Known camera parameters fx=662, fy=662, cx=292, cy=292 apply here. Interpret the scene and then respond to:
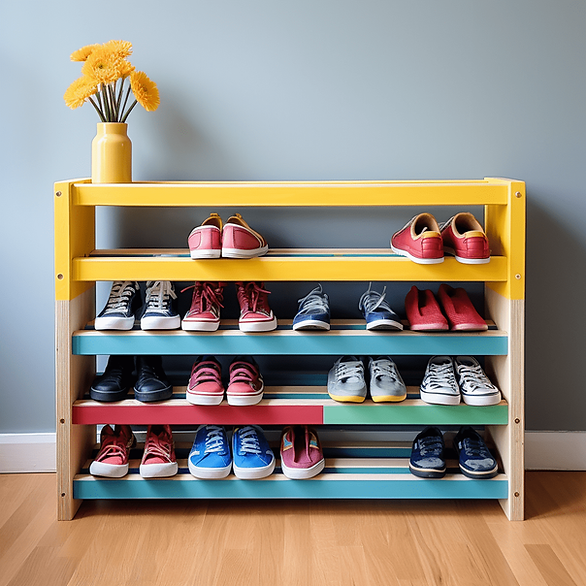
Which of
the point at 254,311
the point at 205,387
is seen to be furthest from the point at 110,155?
the point at 205,387

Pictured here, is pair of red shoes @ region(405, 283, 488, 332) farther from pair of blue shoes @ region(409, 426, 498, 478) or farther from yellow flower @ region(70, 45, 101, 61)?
yellow flower @ region(70, 45, 101, 61)

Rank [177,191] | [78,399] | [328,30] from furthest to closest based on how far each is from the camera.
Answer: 1. [328,30]
2. [78,399]
3. [177,191]

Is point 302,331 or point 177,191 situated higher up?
point 177,191

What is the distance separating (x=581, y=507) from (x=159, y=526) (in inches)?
46.9

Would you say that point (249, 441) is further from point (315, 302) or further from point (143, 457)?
point (315, 302)

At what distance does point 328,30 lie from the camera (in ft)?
6.82

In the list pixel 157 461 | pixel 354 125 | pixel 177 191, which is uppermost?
pixel 354 125

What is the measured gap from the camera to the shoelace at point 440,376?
5.95ft

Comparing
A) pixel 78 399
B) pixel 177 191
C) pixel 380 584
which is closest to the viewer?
pixel 380 584

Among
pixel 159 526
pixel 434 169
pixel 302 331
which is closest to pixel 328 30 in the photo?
pixel 434 169

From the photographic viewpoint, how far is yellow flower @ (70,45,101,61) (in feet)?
6.17

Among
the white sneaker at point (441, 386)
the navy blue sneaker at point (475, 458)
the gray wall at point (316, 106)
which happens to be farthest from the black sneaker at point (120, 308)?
the navy blue sneaker at point (475, 458)

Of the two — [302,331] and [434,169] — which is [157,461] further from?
[434,169]

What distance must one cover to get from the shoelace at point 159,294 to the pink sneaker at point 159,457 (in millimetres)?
357
